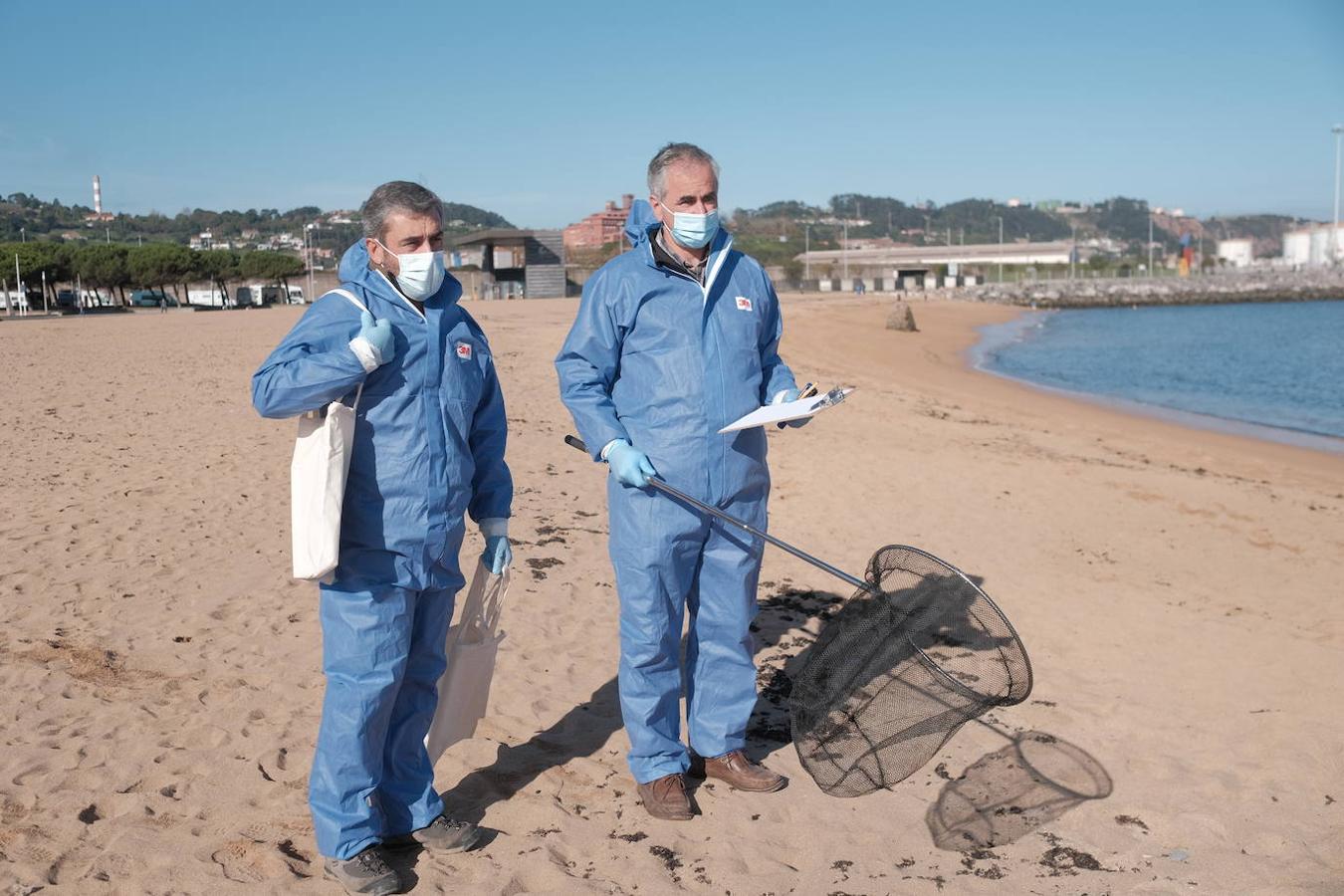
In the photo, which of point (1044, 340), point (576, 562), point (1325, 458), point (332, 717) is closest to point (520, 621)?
point (576, 562)

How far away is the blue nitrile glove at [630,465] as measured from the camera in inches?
136

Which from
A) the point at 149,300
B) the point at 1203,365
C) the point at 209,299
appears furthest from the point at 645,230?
the point at 209,299

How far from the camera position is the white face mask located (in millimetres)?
3129

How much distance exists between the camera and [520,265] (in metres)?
56.9

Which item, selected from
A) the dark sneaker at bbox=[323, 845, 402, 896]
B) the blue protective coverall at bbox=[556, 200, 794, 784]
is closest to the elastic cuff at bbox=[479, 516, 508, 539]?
the blue protective coverall at bbox=[556, 200, 794, 784]

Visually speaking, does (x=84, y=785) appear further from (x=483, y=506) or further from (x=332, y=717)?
(x=483, y=506)

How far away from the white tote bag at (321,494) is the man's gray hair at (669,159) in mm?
1369

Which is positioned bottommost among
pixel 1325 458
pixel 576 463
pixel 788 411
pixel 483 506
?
pixel 1325 458

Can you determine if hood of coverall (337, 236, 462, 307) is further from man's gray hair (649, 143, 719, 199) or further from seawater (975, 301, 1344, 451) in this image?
seawater (975, 301, 1344, 451)

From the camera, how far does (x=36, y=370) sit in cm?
1537

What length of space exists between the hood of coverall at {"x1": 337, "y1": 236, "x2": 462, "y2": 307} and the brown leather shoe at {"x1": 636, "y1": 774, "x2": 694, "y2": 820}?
5.76 ft

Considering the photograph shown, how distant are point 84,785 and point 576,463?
19.7 feet

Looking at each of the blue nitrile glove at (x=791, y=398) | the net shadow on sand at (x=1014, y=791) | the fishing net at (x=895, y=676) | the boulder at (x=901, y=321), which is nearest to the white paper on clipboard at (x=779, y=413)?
the blue nitrile glove at (x=791, y=398)

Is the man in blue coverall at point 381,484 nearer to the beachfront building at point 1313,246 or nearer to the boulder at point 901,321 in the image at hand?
the boulder at point 901,321
